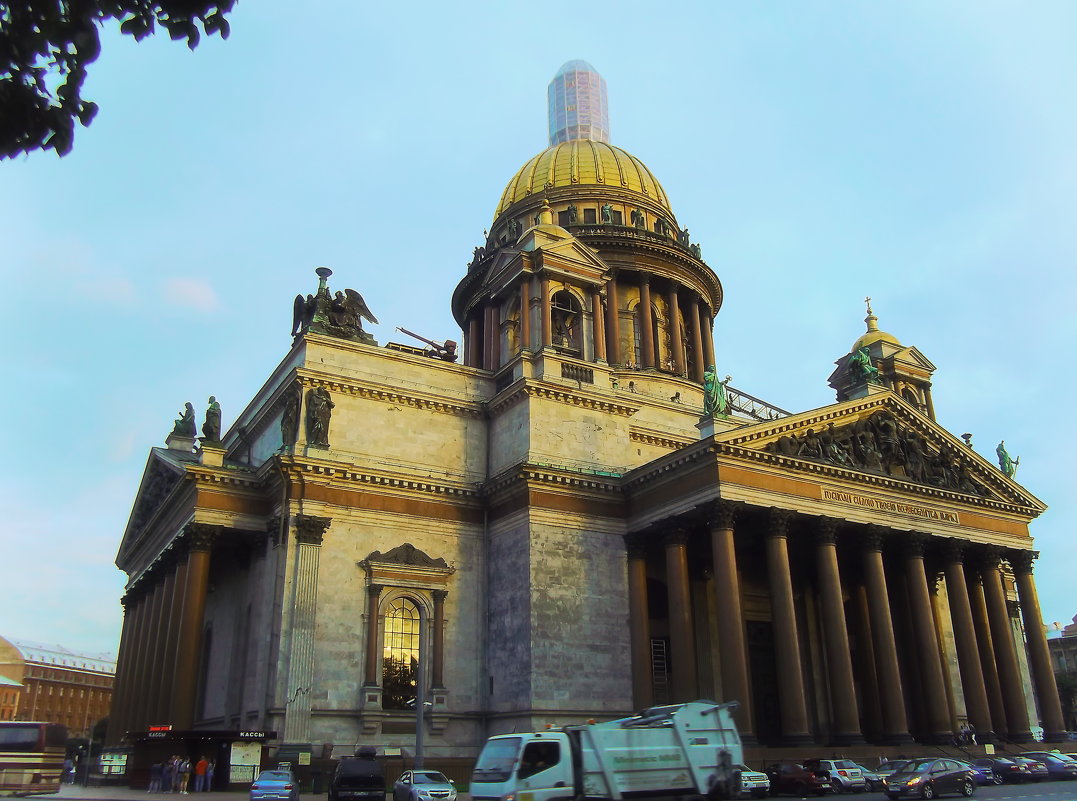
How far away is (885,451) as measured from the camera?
39.7 metres

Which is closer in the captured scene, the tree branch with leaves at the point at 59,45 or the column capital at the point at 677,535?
the tree branch with leaves at the point at 59,45

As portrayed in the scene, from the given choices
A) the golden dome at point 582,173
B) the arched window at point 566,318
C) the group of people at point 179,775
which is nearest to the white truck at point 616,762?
the group of people at point 179,775

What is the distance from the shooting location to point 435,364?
40312mm

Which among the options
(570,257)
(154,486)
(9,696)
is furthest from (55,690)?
(570,257)

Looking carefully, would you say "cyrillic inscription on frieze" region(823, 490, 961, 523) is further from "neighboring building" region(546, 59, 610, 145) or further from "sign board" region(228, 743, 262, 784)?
"neighboring building" region(546, 59, 610, 145)

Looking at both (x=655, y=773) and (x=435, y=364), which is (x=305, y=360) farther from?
(x=655, y=773)

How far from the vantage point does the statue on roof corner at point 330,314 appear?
38938 mm

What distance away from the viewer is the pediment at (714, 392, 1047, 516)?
3625 cm

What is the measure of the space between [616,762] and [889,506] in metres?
23.4

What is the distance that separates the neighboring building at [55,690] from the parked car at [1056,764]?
12394cm

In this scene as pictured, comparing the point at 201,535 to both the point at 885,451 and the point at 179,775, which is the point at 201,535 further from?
the point at 885,451

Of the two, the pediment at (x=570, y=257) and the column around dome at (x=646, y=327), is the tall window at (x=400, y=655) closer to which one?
the pediment at (x=570, y=257)

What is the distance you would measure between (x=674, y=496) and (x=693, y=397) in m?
16.8

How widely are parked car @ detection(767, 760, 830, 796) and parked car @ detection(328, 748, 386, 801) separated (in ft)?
40.2
